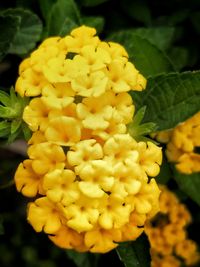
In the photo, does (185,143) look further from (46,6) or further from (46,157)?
(46,6)

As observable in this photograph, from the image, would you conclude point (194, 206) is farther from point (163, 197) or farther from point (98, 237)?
point (98, 237)

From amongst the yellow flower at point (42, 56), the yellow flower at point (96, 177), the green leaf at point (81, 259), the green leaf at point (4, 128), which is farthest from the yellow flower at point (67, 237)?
the green leaf at point (81, 259)

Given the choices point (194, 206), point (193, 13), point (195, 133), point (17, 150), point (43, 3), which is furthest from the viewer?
point (194, 206)

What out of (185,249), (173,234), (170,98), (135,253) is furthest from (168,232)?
(170,98)

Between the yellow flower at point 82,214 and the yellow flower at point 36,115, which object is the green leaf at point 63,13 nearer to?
the yellow flower at point 36,115

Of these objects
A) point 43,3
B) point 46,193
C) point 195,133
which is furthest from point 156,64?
point 46,193
